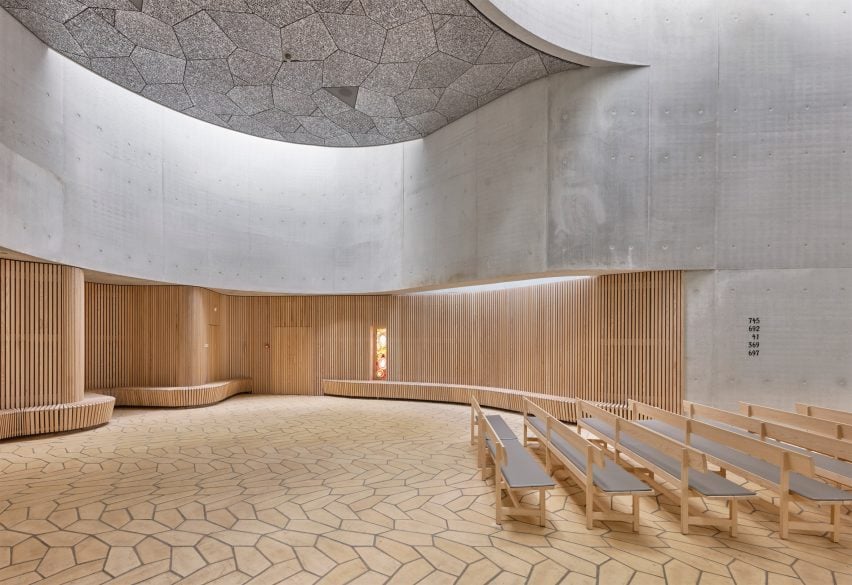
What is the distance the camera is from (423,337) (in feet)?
39.5

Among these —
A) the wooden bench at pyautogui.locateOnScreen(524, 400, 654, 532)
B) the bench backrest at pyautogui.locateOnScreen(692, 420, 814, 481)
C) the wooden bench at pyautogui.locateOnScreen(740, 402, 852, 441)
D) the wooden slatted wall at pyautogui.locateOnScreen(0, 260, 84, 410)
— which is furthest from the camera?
the wooden slatted wall at pyautogui.locateOnScreen(0, 260, 84, 410)

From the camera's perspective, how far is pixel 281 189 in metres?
11.5

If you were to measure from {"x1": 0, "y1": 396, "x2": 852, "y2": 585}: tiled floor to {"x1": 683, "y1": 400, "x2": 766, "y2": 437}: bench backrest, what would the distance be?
975 millimetres

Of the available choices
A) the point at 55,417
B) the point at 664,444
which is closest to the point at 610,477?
the point at 664,444

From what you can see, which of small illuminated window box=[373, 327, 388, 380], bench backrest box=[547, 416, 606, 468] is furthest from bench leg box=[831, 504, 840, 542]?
small illuminated window box=[373, 327, 388, 380]

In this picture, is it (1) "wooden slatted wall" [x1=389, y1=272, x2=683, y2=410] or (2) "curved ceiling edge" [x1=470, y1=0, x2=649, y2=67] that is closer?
(2) "curved ceiling edge" [x1=470, y1=0, x2=649, y2=67]

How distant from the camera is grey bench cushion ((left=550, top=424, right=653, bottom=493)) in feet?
12.2

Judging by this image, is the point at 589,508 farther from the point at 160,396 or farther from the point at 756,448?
the point at 160,396

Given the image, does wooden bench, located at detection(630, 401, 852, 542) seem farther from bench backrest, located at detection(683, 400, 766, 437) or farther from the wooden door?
the wooden door

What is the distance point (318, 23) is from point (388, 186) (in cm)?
478

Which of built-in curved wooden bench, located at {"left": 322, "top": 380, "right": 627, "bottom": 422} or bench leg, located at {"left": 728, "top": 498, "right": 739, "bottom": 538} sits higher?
bench leg, located at {"left": 728, "top": 498, "right": 739, "bottom": 538}

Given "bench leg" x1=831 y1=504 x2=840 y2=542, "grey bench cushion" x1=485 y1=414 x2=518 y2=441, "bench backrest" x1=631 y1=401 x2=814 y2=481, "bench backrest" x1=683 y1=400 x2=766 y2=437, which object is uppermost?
"bench backrest" x1=631 y1=401 x2=814 y2=481

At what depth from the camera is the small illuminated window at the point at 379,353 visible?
12.5 m

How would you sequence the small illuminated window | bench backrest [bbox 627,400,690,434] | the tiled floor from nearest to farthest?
the tiled floor < bench backrest [bbox 627,400,690,434] < the small illuminated window
